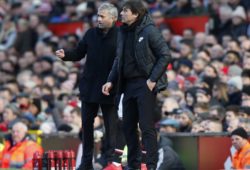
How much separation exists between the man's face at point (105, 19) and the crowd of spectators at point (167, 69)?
3.40m

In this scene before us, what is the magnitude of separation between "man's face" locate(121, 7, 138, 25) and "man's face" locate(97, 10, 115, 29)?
0.58 meters

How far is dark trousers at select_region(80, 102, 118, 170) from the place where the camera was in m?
14.1

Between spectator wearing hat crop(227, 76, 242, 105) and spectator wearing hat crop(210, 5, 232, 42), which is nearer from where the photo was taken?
spectator wearing hat crop(227, 76, 242, 105)

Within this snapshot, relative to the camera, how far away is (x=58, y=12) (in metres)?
28.6

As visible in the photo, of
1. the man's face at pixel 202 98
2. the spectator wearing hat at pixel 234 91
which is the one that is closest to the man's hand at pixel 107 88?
the man's face at pixel 202 98

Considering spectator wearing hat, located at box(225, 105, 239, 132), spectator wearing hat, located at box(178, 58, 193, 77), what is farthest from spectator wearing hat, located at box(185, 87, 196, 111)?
spectator wearing hat, located at box(178, 58, 193, 77)

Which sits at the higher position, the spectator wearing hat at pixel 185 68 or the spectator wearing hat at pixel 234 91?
the spectator wearing hat at pixel 185 68

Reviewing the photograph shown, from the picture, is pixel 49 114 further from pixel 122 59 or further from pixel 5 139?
pixel 122 59

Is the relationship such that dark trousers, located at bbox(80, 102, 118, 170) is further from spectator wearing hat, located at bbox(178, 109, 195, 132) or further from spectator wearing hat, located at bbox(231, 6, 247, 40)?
spectator wearing hat, located at bbox(231, 6, 247, 40)

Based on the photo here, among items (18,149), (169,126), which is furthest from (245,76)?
(18,149)

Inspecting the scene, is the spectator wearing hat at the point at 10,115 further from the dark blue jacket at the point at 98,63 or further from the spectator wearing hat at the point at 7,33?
the spectator wearing hat at the point at 7,33

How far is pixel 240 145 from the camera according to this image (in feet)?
→ 49.6

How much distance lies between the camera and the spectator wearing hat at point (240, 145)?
1499 centimetres

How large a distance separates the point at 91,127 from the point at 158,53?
1734 millimetres
